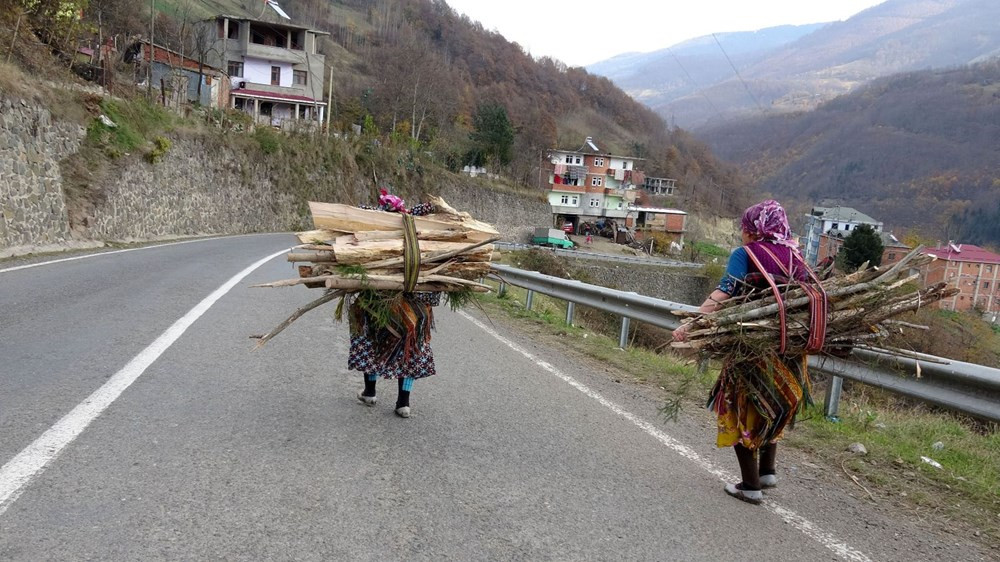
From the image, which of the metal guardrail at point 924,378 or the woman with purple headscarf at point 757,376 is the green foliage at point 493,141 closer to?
the metal guardrail at point 924,378

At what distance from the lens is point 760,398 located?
4074 mm

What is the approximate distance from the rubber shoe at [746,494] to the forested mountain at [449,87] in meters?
38.7

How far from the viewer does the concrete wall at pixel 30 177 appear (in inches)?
611

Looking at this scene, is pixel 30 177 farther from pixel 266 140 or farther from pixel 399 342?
pixel 266 140

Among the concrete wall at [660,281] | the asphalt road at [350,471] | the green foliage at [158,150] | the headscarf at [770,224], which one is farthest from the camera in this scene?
the concrete wall at [660,281]

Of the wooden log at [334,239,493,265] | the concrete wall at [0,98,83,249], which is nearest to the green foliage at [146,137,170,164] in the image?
the concrete wall at [0,98,83,249]

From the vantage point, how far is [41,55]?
2212 centimetres

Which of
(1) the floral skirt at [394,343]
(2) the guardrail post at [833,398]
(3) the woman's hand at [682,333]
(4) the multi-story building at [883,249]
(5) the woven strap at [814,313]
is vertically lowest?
(2) the guardrail post at [833,398]

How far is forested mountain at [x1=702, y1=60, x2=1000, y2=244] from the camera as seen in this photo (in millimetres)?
42406

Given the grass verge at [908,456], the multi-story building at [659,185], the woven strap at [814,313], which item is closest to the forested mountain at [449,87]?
the multi-story building at [659,185]

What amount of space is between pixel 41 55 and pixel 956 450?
84.2ft

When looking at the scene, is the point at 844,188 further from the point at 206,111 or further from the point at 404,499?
the point at 404,499

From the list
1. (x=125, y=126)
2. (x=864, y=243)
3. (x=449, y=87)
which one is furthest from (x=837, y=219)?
(x=449, y=87)

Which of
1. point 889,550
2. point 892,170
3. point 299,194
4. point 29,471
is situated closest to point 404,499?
point 29,471
